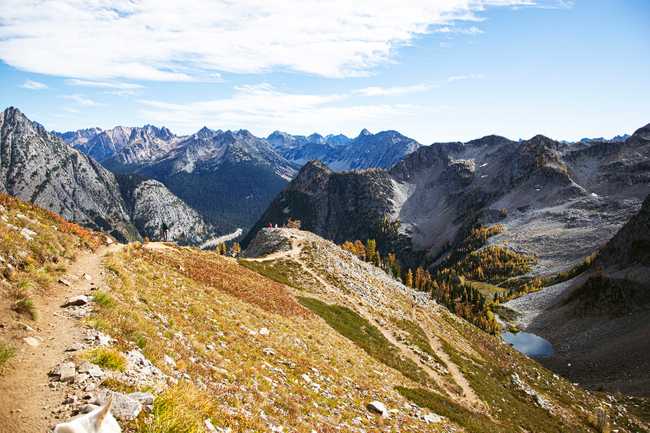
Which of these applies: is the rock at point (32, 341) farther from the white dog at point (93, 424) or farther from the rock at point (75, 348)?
the white dog at point (93, 424)

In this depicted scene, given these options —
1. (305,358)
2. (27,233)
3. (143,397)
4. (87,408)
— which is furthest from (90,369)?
(305,358)

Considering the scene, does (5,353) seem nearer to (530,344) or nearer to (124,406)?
(124,406)

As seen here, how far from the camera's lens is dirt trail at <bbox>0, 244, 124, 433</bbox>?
848cm

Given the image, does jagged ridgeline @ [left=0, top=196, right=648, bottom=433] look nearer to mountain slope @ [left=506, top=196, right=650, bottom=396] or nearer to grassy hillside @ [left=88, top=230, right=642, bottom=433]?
grassy hillside @ [left=88, top=230, right=642, bottom=433]

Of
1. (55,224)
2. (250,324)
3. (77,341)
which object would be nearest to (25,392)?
(77,341)

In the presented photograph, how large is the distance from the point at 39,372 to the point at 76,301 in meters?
6.65

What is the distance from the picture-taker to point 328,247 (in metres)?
88.8

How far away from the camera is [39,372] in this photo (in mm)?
10711

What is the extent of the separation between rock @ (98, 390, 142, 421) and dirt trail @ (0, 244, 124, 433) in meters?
1.21

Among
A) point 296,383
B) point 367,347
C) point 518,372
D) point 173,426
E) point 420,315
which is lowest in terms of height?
point 518,372

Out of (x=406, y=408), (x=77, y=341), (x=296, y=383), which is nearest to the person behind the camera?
(x=77, y=341)

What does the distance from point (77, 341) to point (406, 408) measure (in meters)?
23.3

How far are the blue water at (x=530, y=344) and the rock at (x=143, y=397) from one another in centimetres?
12761

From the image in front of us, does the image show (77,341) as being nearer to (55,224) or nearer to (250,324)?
(250,324)
